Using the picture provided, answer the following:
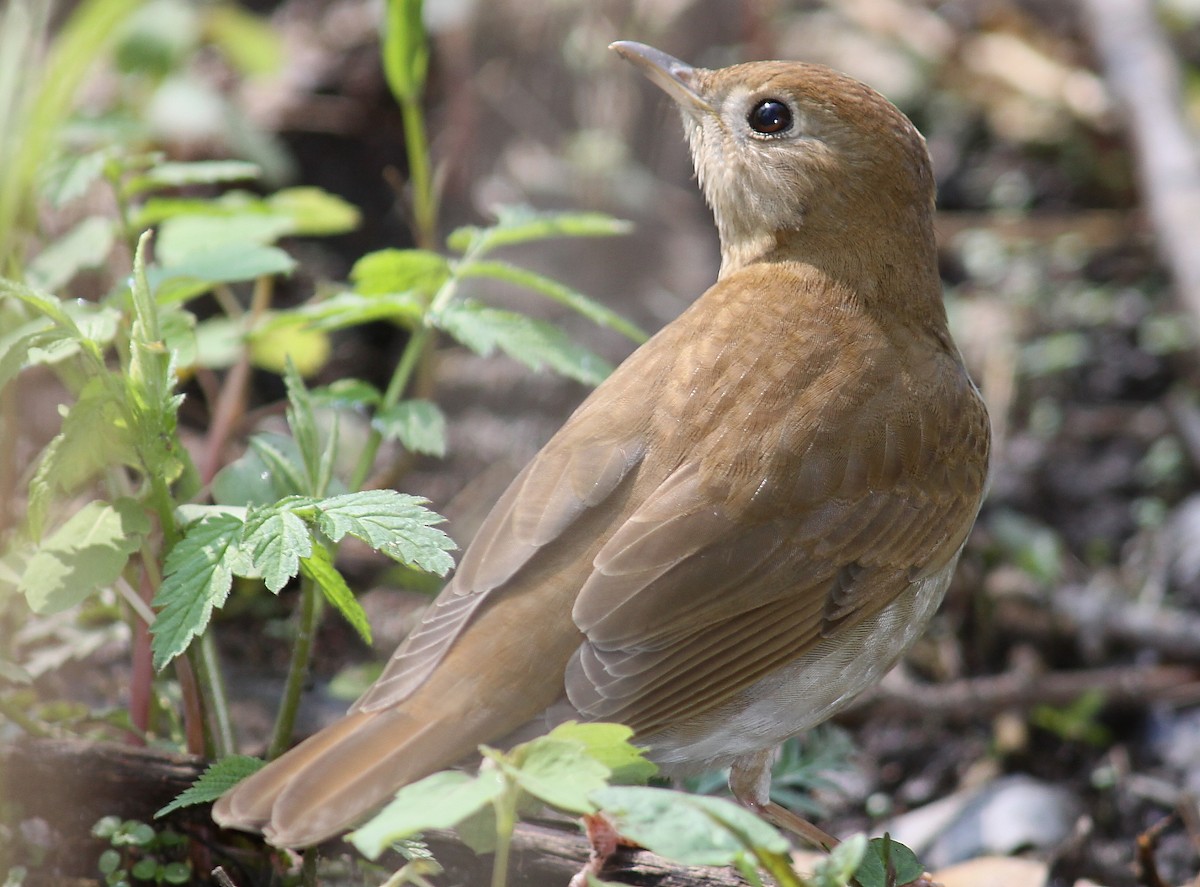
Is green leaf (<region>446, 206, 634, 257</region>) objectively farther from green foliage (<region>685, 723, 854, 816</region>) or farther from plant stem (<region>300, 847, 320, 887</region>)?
plant stem (<region>300, 847, 320, 887</region>)

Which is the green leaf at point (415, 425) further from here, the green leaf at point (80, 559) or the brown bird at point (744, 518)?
the green leaf at point (80, 559)

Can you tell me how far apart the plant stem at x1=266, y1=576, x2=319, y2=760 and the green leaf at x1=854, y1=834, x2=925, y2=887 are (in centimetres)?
118

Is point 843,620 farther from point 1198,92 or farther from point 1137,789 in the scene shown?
point 1198,92

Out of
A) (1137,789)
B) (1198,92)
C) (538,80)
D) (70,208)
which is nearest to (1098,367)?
(1198,92)

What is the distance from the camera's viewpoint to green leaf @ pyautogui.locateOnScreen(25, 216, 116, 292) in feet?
11.6

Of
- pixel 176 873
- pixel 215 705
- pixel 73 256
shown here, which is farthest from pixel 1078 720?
pixel 73 256

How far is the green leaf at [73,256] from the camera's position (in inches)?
139

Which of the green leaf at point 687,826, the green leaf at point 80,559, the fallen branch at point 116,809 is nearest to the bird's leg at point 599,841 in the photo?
the fallen branch at point 116,809

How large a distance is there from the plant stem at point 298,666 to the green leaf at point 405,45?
176cm

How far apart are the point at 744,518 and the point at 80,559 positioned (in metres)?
1.32

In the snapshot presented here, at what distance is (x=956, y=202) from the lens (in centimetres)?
695

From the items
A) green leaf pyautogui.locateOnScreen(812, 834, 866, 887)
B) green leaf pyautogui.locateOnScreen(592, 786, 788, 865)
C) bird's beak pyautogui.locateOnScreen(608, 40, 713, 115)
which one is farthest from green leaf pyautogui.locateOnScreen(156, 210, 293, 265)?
green leaf pyautogui.locateOnScreen(812, 834, 866, 887)

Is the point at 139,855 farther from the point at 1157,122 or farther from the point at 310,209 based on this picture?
the point at 1157,122

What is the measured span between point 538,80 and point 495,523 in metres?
4.27
